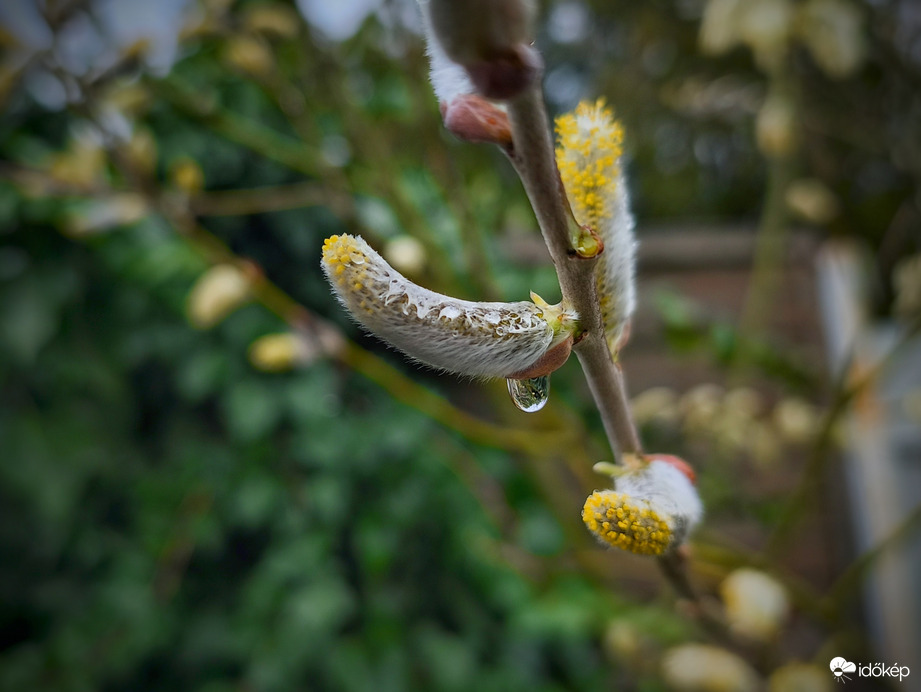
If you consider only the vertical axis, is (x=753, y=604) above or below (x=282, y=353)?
below

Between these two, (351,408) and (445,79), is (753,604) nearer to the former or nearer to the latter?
(445,79)

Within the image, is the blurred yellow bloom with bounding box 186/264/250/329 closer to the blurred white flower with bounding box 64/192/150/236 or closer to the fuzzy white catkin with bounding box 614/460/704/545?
the blurred white flower with bounding box 64/192/150/236

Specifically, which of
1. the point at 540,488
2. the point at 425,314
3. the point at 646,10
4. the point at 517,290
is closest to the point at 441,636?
the point at 540,488

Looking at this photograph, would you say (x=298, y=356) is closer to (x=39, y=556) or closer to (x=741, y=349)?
(x=741, y=349)

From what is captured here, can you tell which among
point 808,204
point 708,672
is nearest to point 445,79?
point 708,672

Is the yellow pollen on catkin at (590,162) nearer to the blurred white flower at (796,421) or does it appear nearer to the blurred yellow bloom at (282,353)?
the blurred yellow bloom at (282,353)

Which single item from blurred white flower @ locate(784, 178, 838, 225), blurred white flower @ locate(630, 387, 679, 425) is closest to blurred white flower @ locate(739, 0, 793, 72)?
blurred white flower @ locate(784, 178, 838, 225)
